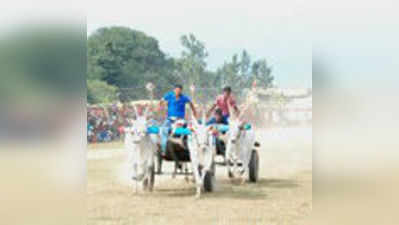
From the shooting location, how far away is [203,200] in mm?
12453

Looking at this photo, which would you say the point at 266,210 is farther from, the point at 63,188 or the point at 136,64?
the point at 136,64

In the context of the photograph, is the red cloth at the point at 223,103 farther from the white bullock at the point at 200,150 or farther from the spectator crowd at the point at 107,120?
the spectator crowd at the point at 107,120

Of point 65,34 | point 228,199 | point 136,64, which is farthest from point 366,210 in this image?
point 136,64

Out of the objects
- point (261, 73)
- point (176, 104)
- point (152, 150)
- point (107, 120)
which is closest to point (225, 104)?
point (176, 104)

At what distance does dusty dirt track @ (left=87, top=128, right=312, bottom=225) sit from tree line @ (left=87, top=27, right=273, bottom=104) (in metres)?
27.0

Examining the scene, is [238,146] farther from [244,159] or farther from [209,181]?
[209,181]

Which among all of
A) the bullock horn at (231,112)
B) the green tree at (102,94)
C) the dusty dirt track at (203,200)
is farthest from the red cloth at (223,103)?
the green tree at (102,94)

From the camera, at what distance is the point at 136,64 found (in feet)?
168

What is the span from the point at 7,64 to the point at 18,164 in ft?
2.28

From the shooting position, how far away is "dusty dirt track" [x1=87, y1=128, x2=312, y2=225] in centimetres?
1015

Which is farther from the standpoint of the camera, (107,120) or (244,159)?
(107,120)

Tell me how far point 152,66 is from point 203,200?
134 feet

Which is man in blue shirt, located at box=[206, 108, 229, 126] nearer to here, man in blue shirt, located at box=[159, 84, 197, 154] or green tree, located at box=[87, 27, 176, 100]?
man in blue shirt, located at box=[159, 84, 197, 154]

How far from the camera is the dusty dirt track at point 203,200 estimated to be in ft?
33.3
